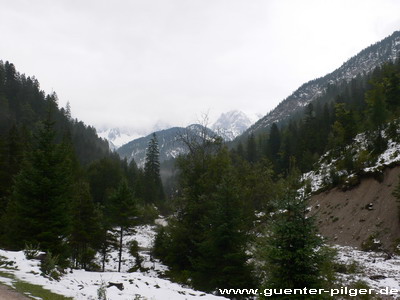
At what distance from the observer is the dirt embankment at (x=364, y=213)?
96.9 ft

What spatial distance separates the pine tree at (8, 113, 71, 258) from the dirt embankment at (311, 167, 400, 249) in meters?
23.2

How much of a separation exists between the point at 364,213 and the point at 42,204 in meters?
34.4

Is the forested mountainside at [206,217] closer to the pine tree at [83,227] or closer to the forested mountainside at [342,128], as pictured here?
the pine tree at [83,227]

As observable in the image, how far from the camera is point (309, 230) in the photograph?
9.18 metres

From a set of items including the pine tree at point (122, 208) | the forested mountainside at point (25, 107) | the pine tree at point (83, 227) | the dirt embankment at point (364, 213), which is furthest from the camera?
the forested mountainside at point (25, 107)

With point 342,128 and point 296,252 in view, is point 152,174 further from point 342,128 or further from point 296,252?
point 296,252

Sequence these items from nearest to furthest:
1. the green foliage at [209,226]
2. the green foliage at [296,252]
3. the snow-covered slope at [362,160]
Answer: the green foliage at [296,252] < the green foliage at [209,226] < the snow-covered slope at [362,160]

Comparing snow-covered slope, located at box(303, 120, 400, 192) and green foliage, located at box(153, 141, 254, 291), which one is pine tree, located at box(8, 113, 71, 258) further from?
snow-covered slope, located at box(303, 120, 400, 192)

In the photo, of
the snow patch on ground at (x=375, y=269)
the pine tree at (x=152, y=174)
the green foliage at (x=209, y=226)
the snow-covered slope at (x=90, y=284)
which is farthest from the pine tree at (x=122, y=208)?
the pine tree at (x=152, y=174)

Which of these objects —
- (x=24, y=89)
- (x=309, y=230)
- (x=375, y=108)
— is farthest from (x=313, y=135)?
(x=24, y=89)

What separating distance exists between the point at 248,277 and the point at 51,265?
10.4 m

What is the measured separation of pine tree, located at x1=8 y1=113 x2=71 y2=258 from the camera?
1775cm

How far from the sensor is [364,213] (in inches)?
1336

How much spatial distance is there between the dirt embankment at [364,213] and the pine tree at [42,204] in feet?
76.2
